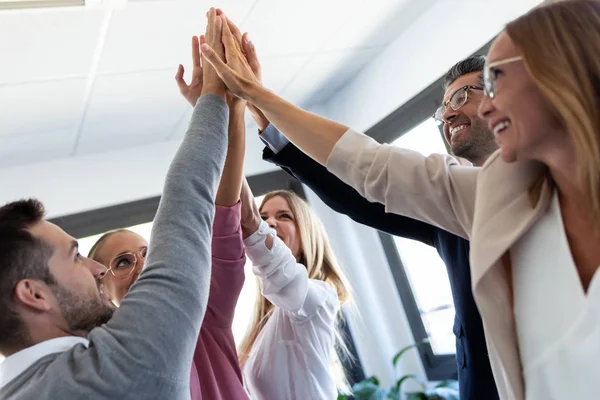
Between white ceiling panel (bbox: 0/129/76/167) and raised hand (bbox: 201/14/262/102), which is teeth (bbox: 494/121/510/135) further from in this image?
white ceiling panel (bbox: 0/129/76/167)

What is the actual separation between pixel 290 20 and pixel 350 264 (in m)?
2.01

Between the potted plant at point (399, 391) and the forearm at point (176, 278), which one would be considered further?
the potted plant at point (399, 391)

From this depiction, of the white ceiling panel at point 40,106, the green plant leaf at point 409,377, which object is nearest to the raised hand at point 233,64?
the white ceiling panel at point 40,106

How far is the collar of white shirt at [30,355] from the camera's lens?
87 centimetres

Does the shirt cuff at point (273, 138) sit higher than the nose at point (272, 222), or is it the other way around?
the shirt cuff at point (273, 138)

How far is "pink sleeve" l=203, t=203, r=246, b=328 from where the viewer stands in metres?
1.23

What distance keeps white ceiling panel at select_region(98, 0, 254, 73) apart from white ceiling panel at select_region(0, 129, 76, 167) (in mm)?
838

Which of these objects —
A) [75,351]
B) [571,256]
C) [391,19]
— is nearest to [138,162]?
[391,19]

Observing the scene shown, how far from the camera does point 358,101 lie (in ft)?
12.9

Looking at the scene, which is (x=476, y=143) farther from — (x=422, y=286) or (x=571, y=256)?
(x=422, y=286)

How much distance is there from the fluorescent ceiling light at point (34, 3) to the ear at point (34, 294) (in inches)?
57.9

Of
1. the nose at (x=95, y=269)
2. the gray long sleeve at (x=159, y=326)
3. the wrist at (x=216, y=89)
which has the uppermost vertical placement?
the wrist at (x=216, y=89)

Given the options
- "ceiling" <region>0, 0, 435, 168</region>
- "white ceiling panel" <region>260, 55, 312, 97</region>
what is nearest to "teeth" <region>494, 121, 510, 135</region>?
"ceiling" <region>0, 0, 435, 168</region>

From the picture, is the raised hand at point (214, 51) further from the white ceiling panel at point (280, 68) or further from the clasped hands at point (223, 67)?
the white ceiling panel at point (280, 68)
